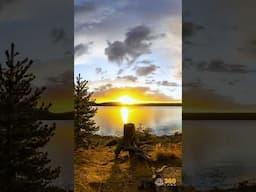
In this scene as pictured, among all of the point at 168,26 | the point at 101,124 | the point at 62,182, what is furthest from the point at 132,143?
the point at 168,26

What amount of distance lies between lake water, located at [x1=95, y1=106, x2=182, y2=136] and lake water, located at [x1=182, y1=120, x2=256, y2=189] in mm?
173

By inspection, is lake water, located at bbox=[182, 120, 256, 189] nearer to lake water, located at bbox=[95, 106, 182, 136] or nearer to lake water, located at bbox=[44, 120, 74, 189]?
lake water, located at bbox=[95, 106, 182, 136]

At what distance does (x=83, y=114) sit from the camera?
19.2ft

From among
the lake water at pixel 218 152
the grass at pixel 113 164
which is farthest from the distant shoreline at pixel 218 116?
the grass at pixel 113 164

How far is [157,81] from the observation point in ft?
19.5

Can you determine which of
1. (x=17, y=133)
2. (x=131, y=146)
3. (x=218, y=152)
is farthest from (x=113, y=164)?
(x=17, y=133)

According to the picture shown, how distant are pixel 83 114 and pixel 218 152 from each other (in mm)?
1465

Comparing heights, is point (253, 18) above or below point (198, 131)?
above

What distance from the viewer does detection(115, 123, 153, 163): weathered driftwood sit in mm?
5863

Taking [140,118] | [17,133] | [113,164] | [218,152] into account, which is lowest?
[113,164]

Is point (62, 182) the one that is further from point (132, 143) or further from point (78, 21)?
point (78, 21)

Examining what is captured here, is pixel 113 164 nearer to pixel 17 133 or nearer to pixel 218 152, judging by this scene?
pixel 218 152

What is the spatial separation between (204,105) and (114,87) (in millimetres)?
954

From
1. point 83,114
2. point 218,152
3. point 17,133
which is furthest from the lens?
point 218,152
